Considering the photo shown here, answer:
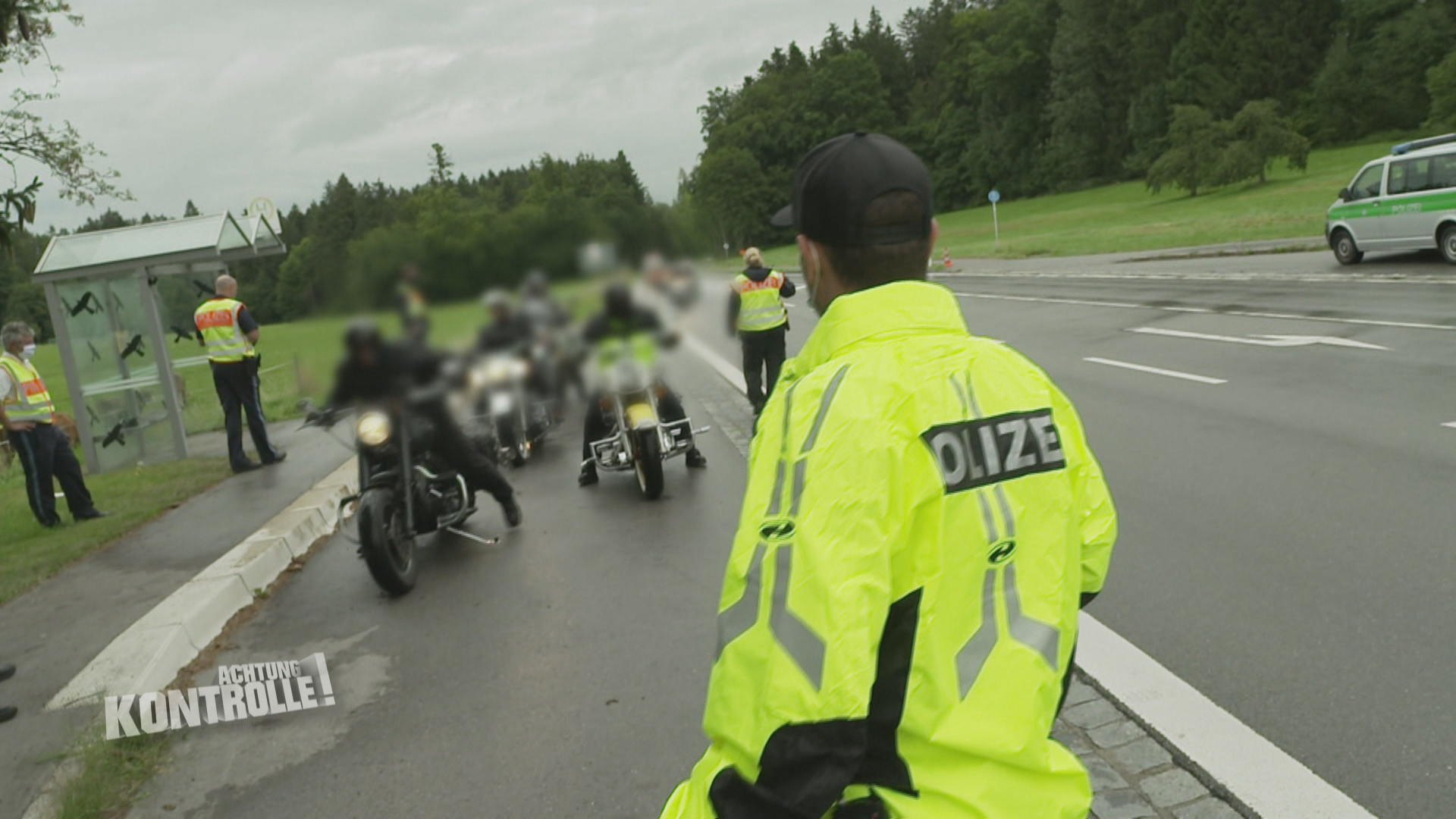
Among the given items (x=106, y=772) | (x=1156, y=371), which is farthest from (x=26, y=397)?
(x=1156, y=371)

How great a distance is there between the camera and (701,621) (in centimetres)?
589

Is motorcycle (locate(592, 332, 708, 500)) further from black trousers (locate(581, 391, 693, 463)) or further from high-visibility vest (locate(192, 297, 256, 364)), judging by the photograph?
high-visibility vest (locate(192, 297, 256, 364))

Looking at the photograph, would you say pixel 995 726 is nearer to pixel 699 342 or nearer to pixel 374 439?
pixel 699 342

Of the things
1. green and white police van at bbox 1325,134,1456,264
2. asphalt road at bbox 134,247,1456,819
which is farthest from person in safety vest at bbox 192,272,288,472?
green and white police van at bbox 1325,134,1456,264

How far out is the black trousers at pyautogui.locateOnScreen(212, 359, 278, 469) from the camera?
12.2 meters

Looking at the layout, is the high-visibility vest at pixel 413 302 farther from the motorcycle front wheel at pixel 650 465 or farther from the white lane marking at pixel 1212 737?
the motorcycle front wheel at pixel 650 465

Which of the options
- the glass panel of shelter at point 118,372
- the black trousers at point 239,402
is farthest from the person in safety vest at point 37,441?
the glass panel of shelter at point 118,372

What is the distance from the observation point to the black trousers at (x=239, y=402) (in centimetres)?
1222

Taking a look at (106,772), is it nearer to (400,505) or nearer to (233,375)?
(400,505)

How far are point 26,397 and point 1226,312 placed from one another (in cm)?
1575

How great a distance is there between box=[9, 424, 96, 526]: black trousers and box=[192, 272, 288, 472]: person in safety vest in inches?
75.5

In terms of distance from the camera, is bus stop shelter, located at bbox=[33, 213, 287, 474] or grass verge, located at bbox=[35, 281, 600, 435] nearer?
grass verge, located at bbox=[35, 281, 600, 435]

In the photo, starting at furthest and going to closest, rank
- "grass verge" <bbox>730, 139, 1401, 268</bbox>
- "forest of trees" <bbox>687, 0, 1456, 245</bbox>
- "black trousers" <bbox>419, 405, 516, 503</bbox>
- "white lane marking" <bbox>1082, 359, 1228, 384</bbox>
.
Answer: "forest of trees" <bbox>687, 0, 1456, 245</bbox>
"grass verge" <bbox>730, 139, 1401, 268</bbox>
"white lane marking" <bbox>1082, 359, 1228, 384</bbox>
"black trousers" <bbox>419, 405, 516, 503</bbox>

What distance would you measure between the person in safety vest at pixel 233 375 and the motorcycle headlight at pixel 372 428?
8698 millimetres
